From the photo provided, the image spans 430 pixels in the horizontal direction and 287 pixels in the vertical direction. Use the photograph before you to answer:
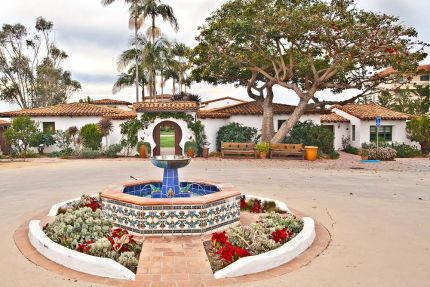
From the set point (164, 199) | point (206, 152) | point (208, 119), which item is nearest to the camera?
point (164, 199)

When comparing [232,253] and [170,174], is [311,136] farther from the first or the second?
[232,253]

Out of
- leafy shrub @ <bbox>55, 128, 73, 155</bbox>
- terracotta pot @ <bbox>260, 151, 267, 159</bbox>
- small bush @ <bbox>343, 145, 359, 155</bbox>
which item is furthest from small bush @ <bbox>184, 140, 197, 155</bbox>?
small bush @ <bbox>343, 145, 359, 155</bbox>

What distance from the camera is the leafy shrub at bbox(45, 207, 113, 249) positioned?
21.6 ft

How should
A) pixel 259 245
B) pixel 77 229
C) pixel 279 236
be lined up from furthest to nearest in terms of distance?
pixel 77 229 → pixel 279 236 → pixel 259 245

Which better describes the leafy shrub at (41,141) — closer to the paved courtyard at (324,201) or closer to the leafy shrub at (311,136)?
the paved courtyard at (324,201)

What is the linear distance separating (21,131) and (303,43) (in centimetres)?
1971

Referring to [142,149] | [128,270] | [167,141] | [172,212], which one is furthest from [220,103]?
[128,270]

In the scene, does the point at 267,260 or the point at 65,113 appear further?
the point at 65,113

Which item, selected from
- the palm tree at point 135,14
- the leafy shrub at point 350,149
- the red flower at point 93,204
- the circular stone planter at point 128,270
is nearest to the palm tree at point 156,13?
the palm tree at point 135,14

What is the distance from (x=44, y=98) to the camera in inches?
1831

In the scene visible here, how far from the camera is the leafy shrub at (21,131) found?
78.0 feet

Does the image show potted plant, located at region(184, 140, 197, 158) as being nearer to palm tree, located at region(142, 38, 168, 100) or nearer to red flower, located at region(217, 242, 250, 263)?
palm tree, located at region(142, 38, 168, 100)

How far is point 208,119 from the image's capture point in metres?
25.0

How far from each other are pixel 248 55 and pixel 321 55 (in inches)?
204
